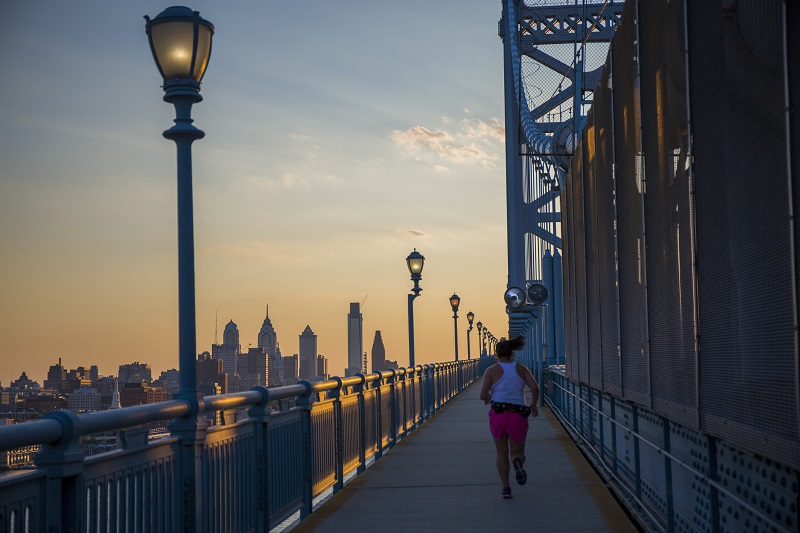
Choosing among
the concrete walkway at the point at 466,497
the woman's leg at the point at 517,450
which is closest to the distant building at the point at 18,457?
Answer: the concrete walkway at the point at 466,497

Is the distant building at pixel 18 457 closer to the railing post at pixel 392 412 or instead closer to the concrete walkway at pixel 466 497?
the concrete walkway at pixel 466 497

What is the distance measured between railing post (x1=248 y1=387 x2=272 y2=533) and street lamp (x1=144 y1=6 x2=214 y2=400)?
1232mm

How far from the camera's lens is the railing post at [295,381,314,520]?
34.1ft

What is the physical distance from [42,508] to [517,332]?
87.7 m

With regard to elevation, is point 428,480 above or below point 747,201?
below

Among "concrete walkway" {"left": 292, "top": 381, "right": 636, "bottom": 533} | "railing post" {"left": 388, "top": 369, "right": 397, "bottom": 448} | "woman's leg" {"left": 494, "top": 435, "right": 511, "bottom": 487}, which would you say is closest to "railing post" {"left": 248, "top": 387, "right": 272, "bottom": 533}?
"concrete walkway" {"left": 292, "top": 381, "right": 636, "bottom": 533}

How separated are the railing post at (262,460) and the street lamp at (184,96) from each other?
4.04 ft

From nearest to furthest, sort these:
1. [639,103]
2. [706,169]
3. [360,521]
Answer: [706,169]
[639,103]
[360,521]

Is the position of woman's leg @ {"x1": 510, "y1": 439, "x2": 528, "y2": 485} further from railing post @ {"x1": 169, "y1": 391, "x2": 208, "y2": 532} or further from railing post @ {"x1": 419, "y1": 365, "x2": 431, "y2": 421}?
railing post @ {"x1": 419, "y1": 365, "x2": 431, "y2": 421}

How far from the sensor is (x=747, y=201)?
17.1 feet

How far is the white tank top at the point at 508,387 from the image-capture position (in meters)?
11.5

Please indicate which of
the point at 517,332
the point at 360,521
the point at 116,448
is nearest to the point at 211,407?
the point at 116,448

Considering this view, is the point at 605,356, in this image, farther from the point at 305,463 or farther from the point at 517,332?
the point at 517,332

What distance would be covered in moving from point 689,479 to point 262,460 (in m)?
3.26
